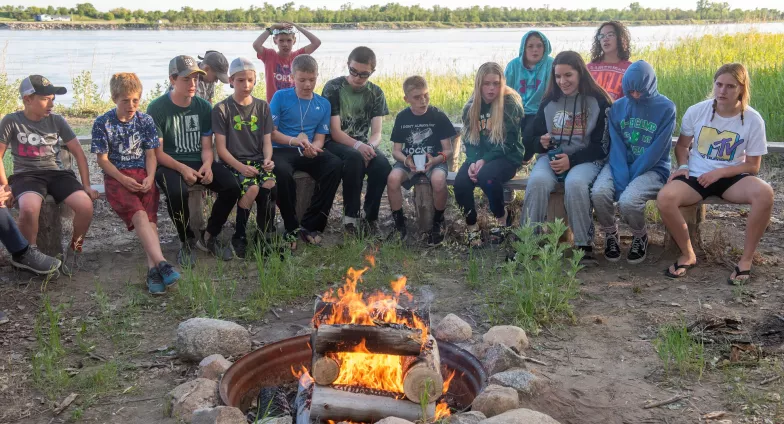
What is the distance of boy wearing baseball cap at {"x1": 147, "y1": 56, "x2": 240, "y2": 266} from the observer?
550 centimetres

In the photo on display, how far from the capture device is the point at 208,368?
3695 mm

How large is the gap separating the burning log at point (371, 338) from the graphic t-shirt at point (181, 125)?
2.88 metres

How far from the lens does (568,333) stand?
14.1 ft

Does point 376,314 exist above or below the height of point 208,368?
above

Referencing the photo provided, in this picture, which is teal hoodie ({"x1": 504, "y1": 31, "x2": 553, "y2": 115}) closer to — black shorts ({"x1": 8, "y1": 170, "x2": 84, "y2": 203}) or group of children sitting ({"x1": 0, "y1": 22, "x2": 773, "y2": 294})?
group of children sitting ({"x1": 0, "y1": 22, "x2": 773, "y2": 294})

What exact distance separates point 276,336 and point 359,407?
1268mm

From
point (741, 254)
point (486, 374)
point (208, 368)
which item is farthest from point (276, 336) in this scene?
point (741, 254)

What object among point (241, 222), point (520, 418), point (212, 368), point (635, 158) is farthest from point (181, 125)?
point (520, 418)

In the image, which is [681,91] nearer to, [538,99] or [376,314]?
[538,99]

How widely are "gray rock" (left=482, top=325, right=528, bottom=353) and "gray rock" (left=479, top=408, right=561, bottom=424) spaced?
87cm

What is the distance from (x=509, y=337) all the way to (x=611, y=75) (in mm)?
3029

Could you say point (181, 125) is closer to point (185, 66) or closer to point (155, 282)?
point (185, 66)

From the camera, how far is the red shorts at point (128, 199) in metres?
5.23

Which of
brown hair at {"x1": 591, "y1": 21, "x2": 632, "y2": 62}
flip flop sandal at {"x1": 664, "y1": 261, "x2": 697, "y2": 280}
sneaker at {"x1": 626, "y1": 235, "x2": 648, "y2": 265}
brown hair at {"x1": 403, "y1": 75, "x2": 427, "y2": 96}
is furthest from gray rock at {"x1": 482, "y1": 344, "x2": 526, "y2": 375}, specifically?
brown hair at {"x1": 591, "y1": 21, "x2": 632, "y2": 62}
